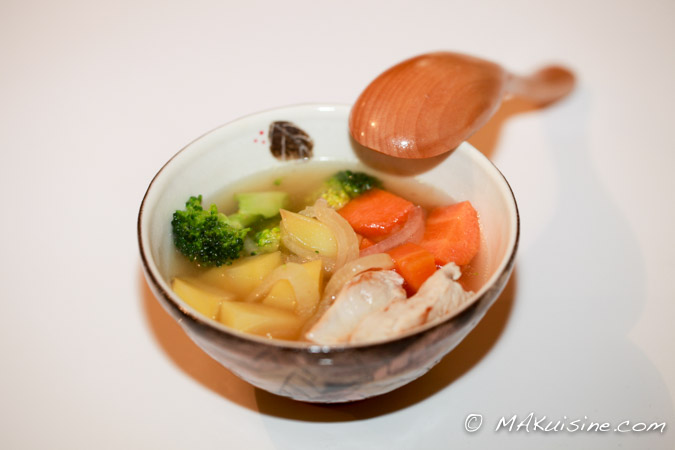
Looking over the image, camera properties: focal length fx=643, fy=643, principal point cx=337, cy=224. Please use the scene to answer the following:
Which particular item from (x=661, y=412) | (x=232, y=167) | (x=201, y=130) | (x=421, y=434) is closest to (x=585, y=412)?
(x=661, y=412)

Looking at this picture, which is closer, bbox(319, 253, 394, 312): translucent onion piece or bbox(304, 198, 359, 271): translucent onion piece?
bbox(319, 253, 394, 312): translucent onion piece

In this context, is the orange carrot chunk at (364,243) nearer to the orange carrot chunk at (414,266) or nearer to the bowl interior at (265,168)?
the orange carrot chunk at (414,266)

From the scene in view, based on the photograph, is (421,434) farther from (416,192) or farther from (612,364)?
(416,192)

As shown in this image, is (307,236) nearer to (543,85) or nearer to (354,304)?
(354,304)

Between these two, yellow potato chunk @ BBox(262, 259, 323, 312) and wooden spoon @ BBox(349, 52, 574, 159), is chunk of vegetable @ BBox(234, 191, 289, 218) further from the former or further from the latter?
yellow potato chunk @ BBox(262, 259, 323, 312)

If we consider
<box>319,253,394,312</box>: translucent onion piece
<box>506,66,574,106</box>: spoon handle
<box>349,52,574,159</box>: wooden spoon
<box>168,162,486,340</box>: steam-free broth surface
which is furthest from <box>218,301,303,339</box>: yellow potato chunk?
<box>506,66,574,106</box>: spoon handle

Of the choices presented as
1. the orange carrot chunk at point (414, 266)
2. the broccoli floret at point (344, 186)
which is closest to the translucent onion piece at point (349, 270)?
the orange carrot chunk at point (414, 266)
